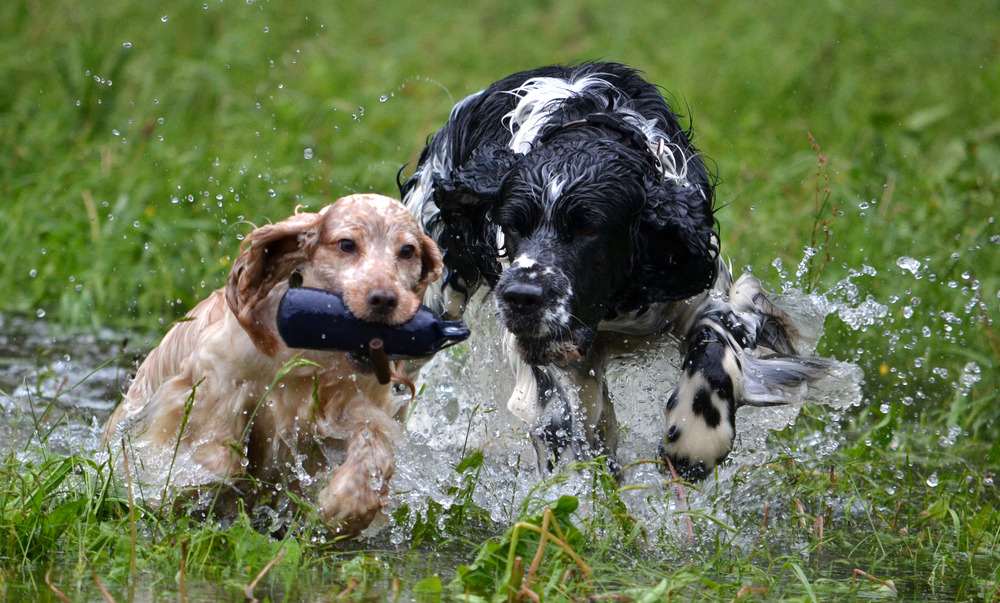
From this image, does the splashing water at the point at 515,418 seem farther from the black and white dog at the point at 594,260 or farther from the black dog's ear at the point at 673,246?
the black dog's ear at the point at 673,246

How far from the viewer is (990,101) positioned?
26.3ft

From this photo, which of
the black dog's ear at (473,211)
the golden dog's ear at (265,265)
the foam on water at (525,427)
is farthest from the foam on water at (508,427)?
the golden dog's ear at (265,265)

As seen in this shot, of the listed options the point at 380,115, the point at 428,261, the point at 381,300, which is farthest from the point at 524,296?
the point at 380,115

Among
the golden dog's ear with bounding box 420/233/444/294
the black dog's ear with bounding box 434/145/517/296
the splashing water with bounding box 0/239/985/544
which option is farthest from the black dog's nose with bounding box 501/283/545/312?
the black dog's ear with bounding box 434/145/517/296

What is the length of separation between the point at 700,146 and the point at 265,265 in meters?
5.11

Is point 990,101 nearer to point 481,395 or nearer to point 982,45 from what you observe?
point 982,45

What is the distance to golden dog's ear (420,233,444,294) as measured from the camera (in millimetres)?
3139

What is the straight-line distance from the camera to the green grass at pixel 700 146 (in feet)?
9.36

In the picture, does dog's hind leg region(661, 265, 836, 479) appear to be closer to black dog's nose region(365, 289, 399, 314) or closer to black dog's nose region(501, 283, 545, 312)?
black dog's nose region(501, 283, 545, 312)

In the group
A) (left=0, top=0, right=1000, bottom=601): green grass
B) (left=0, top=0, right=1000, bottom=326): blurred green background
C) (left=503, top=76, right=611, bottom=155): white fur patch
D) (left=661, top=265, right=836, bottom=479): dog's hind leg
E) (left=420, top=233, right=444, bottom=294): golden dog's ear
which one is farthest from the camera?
(left=0, top=0, right=1000, bottom=326): blurred green background

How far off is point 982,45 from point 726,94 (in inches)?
88.9

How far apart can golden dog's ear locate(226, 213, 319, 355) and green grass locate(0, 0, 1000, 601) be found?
545mm

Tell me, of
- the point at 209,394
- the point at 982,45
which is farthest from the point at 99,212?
the point at 982,45

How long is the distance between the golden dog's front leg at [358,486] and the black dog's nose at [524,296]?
21.4 inches
